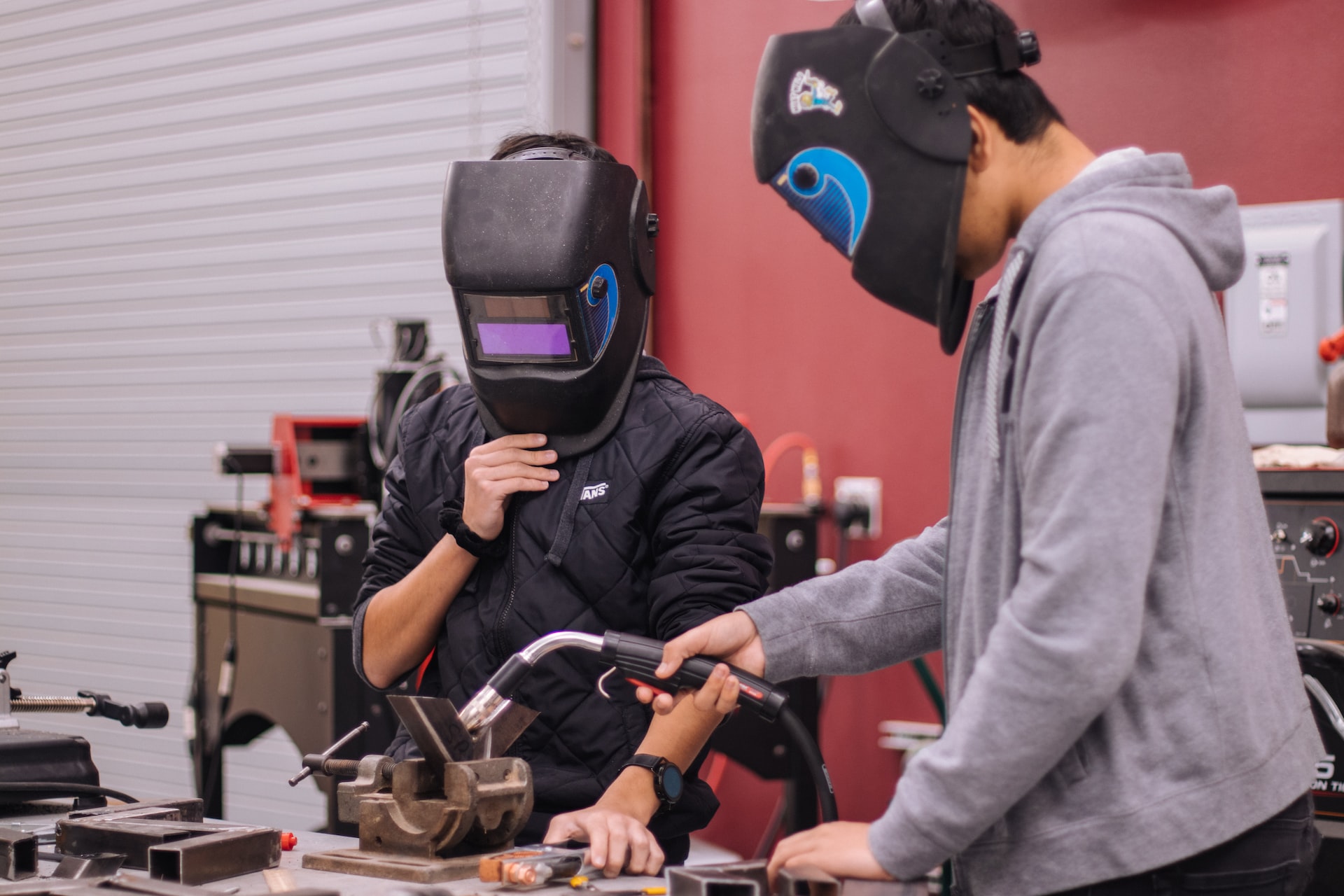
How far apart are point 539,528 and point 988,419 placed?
757mm

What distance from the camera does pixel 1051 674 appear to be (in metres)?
1.02

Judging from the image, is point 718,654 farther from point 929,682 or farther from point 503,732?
point 929,682

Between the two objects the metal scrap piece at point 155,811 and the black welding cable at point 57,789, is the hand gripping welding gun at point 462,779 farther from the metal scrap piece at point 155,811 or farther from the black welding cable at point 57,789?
the black welding cable at point 57,789

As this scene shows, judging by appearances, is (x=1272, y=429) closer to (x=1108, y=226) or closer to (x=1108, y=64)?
(x=1108, y=64)

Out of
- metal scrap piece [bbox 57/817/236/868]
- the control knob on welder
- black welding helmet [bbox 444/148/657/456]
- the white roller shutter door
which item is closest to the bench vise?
metal scrap piece [bbox 57/817/236/868]

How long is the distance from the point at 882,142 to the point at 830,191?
0.26 ft

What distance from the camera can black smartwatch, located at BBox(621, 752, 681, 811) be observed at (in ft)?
5.18

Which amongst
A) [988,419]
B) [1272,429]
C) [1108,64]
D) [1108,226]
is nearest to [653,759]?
[988,419]

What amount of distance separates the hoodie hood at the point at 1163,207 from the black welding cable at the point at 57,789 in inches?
56.7

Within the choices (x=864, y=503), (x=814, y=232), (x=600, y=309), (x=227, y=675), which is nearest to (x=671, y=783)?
(x=600, y=309)

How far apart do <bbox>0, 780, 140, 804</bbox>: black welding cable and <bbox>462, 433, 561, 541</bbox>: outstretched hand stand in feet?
2.06

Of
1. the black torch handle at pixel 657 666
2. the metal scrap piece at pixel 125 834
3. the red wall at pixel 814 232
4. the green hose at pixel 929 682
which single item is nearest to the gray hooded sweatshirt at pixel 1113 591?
the black torch handle at pixel 657 666

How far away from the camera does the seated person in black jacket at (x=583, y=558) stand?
1.68m

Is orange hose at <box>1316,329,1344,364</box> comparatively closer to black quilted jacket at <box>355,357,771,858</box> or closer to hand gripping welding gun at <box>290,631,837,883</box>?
black quilted jacket at <box>355,357,771,858</box>
